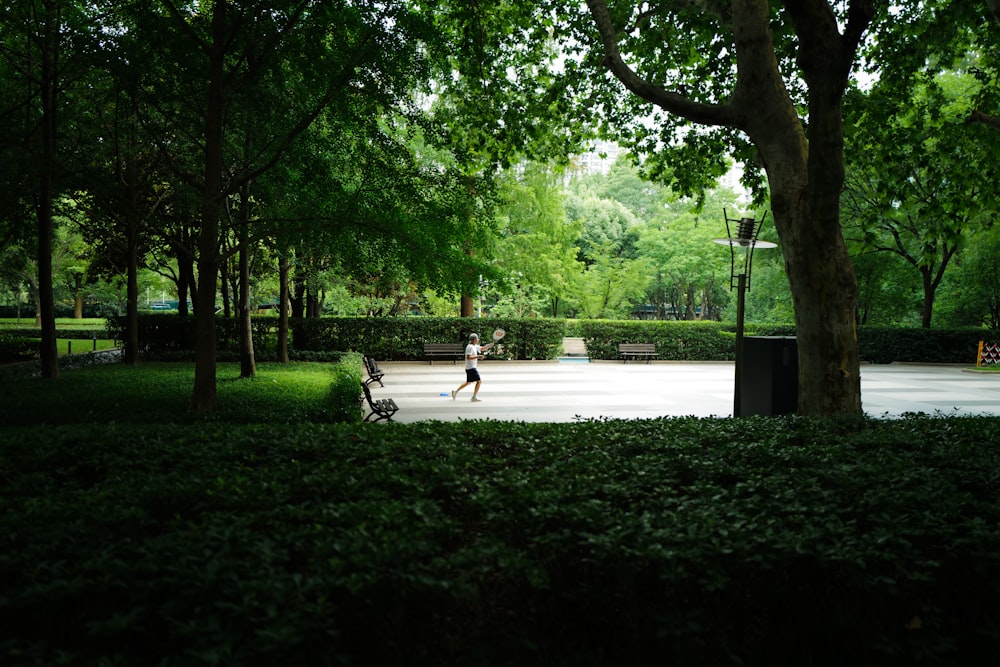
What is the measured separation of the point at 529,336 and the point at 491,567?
79.9ft

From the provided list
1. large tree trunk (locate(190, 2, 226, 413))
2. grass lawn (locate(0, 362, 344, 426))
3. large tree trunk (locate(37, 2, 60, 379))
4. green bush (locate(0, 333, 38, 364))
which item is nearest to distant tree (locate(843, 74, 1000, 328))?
grass lawn (locate(0, 362, 344, 426))

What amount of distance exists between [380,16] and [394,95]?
1.01 metres

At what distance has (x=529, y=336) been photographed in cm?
2672

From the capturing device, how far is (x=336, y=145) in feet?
31.2

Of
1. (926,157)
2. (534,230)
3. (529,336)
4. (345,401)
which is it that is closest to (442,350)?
(529,336)

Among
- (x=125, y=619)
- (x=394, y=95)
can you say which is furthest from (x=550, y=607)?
(x=394, y=95)

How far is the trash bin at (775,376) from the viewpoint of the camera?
10.0 meters

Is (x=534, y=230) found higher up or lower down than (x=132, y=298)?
higher up

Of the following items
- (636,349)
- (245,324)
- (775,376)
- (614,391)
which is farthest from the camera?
(636,349)

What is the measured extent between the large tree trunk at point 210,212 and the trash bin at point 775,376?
8356 millimetres

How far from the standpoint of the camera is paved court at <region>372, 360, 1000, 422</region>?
508 inches

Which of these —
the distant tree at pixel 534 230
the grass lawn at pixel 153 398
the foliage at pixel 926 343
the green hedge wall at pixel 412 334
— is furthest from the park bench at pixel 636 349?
the grass lawn at pixel 153 398

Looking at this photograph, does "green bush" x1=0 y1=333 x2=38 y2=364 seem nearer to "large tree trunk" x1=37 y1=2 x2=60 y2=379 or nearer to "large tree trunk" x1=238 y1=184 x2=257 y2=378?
"large tree trunk" x1=37 y1=2 x2=60 y2=379

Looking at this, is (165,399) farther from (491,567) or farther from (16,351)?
(16,351)
